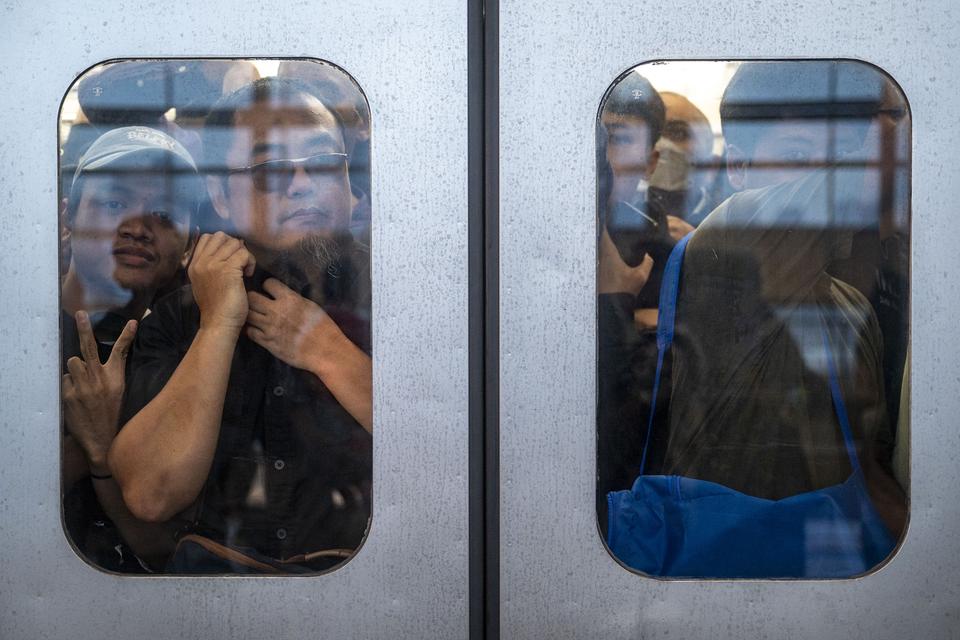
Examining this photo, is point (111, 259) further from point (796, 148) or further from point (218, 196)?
point (796, 148)

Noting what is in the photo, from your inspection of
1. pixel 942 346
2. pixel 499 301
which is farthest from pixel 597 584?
pixel 942 346

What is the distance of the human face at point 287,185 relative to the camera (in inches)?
65.2

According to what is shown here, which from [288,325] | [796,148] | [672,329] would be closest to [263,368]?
[288,325]

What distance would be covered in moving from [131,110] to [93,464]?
75 cm

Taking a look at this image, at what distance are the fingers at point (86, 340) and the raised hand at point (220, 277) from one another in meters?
0.23

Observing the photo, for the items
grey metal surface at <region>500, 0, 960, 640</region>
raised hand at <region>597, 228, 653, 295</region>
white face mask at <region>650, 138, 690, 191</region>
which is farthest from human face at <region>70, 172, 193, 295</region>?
white face mask at <region>650, 138, 690, 191</region>

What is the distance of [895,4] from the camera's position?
1.67 m

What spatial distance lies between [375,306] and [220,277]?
33 cm

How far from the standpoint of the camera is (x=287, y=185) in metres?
1.66

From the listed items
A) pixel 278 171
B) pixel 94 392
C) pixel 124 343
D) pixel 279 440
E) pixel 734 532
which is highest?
pixel 278 171

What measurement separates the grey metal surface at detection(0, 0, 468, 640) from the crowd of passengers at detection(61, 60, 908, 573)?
2.0 inches

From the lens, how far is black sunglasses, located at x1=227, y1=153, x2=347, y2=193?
1.66m

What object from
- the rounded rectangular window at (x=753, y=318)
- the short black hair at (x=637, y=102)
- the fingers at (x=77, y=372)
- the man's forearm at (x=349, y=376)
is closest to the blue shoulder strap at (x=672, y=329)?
the rounded rectangular window at (x=753, y=318)

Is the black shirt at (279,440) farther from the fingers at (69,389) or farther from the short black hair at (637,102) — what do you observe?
the short black hair at (637,102)
